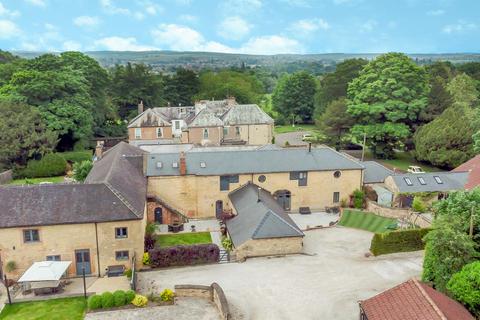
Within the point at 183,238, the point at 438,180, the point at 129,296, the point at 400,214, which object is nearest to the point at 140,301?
the point at 129,296

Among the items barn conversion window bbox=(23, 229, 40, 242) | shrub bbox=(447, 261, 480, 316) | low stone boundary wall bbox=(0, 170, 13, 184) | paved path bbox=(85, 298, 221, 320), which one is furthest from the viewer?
low stone boundary wall bbox=(0, 170, 13, 184)

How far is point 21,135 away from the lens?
5191 cm

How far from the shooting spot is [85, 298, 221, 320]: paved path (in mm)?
23602

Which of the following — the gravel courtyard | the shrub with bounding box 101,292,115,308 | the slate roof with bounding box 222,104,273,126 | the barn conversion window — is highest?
the slate roof with bounding box 222,104,273,126

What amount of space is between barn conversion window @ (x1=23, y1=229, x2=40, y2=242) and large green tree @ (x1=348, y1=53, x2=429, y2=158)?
4344 centimetres

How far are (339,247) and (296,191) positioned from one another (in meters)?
9.15

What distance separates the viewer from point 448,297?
20.1 m

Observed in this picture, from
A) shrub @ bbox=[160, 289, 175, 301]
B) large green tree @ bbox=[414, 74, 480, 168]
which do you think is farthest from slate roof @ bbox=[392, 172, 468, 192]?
shrub @ bbox=[160, 289, 175, 301]

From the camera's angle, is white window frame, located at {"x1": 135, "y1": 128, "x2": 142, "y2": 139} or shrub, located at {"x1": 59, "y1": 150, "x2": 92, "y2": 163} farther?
white window frame, located at {"x1": 135, "y1": 128, "x2": 142, "y2": 139}

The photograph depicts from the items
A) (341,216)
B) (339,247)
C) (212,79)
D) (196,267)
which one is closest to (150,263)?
(196,267)

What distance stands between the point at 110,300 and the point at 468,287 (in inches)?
743

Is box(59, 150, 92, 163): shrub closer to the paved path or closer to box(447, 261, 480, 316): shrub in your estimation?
the paved path

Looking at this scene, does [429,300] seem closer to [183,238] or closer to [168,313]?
[168,313]

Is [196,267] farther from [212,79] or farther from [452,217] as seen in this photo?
[212,79]
